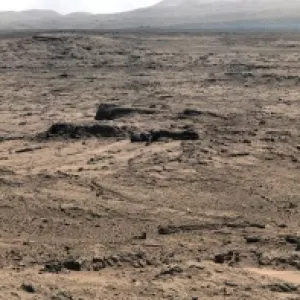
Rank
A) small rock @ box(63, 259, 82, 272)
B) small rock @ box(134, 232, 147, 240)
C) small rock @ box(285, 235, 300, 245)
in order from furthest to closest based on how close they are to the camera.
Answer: small rock @ box(134, 232, 147, 240)
small rock @ box(285, 235, 300, 245)
small rock @ box(63, 259, 82, 272)

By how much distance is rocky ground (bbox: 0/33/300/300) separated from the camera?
532 cm

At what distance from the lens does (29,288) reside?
5.05 meters

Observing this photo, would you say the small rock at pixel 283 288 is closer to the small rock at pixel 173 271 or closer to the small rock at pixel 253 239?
the small rock at pixel 173 271

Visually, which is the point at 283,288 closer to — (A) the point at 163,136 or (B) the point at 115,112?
(A) the point at 163,136

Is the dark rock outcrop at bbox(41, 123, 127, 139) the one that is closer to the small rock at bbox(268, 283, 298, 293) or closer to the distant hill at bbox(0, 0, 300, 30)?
the small rock at bbox(268, 283, 298, 293)

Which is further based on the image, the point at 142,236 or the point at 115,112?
the point at 115,112

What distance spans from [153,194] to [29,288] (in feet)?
11.1

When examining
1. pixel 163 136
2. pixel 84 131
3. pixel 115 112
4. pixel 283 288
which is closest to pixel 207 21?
pixel 115 112

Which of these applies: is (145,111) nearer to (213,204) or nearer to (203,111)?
(203,111)

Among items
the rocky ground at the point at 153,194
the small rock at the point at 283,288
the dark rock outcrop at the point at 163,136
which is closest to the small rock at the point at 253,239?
the rocky ground at the point at 153,194

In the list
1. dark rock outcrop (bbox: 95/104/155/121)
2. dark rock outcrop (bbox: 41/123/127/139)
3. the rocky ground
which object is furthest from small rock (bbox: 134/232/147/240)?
dark rock outcrop (bbox: 95/104/155/121)

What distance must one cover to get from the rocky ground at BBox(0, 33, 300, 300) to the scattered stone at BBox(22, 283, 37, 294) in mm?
23

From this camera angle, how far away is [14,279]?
5.30 metres

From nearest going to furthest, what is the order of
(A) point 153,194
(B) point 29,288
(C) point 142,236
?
(B) point 29,288
(C) point 142,236
(A) point 153,194
